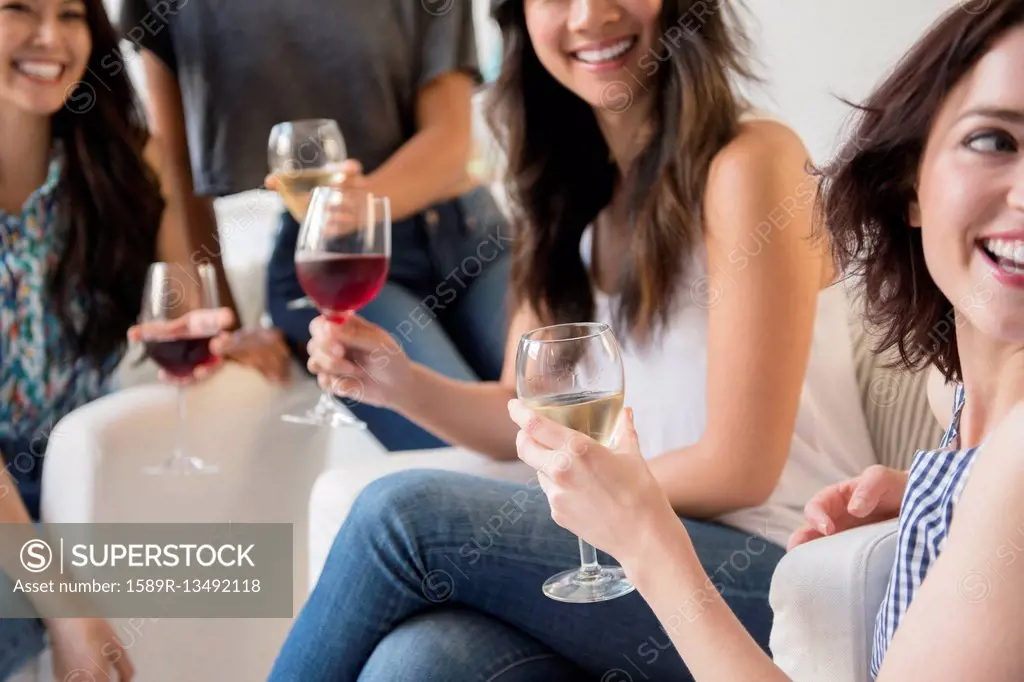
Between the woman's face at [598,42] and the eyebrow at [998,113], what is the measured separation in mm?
682

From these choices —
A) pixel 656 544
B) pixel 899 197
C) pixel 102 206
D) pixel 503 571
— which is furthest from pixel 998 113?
pixel 102 206

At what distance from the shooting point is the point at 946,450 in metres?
0.94

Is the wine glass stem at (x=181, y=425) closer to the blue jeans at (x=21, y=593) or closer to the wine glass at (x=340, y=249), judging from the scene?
the blue jeans at (x=21, y=593)

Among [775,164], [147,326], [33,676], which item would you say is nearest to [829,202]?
[775,164]

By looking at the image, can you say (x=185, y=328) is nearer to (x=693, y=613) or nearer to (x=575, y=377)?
(x=575, y=377)

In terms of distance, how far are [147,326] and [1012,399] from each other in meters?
1.37

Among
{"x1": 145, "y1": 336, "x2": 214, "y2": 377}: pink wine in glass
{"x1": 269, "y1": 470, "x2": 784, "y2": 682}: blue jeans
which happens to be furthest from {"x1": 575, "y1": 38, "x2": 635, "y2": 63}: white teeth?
{"x1": 145, "y1": 336, "x2": 214, "y2": 377}: pink wine in glass

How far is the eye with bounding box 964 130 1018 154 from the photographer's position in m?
0.89

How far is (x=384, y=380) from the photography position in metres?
1.61

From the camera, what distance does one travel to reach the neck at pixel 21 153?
2078 millimetres

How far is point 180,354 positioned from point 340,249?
0.46 metres

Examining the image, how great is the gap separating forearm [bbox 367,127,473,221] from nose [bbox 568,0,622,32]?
0.67 meters

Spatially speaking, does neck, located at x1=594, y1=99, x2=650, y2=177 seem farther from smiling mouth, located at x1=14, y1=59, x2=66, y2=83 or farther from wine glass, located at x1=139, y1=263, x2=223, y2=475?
smiling mouth, located at x1=14, y1=59, x2=66, y2=83

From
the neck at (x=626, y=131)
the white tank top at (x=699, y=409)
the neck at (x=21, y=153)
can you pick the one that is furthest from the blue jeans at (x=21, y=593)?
the neck at (x=626, y=131)
